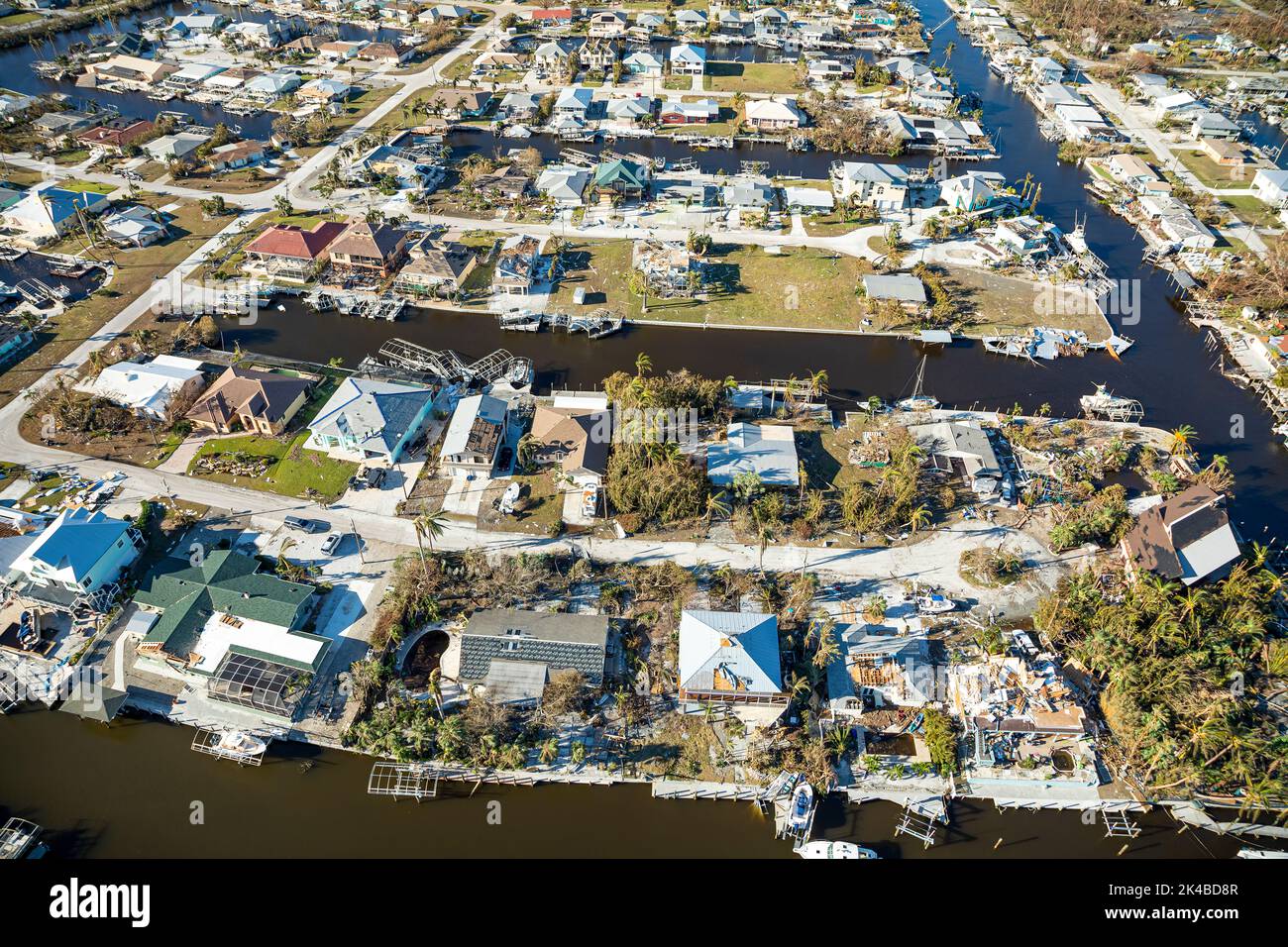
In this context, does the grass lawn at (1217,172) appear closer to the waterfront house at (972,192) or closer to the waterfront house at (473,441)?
the waterfront house at (972,192)

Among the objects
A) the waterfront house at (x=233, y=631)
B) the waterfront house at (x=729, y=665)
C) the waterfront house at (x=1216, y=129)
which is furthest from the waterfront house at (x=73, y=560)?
the waterfront house at (x=1216, y=129)

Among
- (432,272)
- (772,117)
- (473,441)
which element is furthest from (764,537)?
(772,117)

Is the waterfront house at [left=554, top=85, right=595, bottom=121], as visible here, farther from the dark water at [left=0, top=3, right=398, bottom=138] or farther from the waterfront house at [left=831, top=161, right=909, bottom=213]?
the dark water at [left=0, top=3, right=398, bottom=138]

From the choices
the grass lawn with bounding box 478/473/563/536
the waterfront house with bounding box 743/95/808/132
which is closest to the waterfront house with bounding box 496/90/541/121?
the waterfront house with bounding box 743/95/808/132

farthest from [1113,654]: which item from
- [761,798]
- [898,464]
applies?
[761,798]

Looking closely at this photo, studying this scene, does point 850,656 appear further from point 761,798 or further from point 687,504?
point 687,504

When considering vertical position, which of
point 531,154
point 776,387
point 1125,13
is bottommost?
point 776,387

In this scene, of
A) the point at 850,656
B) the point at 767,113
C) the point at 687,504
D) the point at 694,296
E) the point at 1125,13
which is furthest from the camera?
the point at 1125,13
